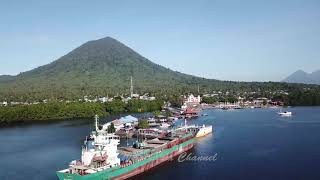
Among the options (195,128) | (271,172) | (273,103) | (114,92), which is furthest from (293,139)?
(114,92)

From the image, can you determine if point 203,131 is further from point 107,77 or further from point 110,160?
point 107,77

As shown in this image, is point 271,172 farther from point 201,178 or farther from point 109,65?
point 109,65

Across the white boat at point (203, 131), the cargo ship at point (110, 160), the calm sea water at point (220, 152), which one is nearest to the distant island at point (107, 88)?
the calm sea water at point (220, 152)

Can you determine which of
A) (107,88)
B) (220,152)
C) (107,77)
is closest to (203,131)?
(220,152)

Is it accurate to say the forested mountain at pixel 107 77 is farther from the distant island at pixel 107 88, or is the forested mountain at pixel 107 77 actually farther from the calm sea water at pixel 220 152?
the calm sea water at pixel 220 152

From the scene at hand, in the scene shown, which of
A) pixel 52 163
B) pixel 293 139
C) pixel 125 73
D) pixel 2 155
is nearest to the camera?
pixel 52 163

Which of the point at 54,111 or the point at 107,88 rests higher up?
the point at 107,88
